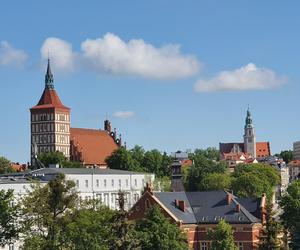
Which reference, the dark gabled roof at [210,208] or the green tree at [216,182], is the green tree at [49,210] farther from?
the green tree at [216,182]

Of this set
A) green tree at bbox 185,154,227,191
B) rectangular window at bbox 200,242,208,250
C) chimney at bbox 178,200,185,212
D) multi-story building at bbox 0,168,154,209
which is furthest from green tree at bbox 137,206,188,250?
green tree at bbox 185,154,227,191

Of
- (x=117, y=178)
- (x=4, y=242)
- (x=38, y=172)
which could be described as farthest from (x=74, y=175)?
(x=4, y=242)

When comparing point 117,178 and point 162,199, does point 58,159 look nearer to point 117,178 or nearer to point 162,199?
point 117,178

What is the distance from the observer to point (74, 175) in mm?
110938

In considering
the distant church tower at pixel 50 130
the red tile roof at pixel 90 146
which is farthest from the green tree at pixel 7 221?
the distant church tower at pixel 50 130

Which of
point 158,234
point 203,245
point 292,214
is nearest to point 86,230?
point 158,234

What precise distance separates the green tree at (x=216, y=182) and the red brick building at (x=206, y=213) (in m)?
53.5

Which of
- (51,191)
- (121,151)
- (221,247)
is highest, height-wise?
(121,151)

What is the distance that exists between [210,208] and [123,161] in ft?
234

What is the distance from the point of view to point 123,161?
15938cm

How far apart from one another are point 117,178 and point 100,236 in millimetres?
58013

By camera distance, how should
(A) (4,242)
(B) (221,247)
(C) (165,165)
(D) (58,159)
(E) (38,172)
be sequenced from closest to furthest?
(A) (4,242)
(B) (221,247)
(E) (38,172)
(D) (58,159)
(C) (165,165)

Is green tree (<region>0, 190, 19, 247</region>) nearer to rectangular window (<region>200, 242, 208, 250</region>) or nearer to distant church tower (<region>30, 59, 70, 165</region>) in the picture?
A: rectangular window (<region>200, 242, 208, 250</region>)

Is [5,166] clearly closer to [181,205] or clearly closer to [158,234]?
[181,205]
